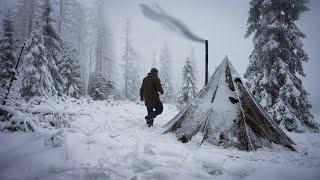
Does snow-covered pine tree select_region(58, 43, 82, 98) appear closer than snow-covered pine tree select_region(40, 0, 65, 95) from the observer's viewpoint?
No

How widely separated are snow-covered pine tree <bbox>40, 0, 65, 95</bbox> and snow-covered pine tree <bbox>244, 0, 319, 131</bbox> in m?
14.3

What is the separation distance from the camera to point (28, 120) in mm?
5434

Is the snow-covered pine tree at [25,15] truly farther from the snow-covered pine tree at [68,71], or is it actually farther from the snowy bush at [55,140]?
the snowy bush at [55,140]

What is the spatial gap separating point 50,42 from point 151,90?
1357 centimetres

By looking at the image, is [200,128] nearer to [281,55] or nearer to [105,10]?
[281,55]

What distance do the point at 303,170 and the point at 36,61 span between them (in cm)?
1708

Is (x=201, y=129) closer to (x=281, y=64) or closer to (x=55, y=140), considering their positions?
(x=55, y=140)

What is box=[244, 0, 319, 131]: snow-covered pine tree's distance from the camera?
36.3 ft

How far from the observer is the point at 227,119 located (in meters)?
6.50

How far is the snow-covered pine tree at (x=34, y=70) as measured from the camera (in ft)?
54.7

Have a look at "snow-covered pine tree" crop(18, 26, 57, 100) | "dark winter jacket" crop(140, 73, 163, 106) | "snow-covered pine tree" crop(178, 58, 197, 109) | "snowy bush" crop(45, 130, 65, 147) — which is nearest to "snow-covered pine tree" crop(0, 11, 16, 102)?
"snow-covered pine tree" crop(18, 26, 57, 100)

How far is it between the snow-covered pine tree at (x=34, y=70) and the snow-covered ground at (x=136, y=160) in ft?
41.2

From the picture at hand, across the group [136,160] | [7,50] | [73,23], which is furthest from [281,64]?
[73,23]

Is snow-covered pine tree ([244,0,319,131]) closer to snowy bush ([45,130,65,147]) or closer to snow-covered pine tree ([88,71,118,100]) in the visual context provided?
snowy bush ([45,130,65,147])
